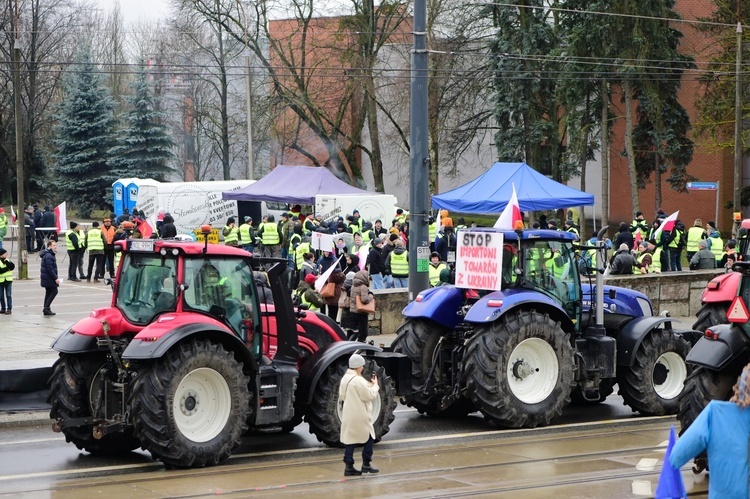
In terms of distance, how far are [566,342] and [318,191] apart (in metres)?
27.5

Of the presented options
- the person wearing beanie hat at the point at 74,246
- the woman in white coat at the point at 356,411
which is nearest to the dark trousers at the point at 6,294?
the person wearing beanie hat at the point at 74,246

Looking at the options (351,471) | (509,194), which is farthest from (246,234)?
(351,471)

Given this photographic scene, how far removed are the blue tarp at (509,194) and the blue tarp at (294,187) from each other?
766 centimetres

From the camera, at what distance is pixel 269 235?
32.9 metres

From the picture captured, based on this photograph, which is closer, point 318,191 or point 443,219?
point 443,219

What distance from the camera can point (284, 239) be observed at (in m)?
32.7

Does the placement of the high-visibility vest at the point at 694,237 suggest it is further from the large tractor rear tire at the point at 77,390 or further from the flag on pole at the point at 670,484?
the flag on pole at the point at 670,484

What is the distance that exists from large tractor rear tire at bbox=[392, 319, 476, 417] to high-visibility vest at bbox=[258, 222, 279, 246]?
18881mm

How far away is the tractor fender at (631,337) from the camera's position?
14.5 metres

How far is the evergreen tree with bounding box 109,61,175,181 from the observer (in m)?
59.0

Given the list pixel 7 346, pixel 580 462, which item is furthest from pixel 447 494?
pixel 7 346

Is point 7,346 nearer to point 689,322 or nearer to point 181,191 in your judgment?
point 689,322

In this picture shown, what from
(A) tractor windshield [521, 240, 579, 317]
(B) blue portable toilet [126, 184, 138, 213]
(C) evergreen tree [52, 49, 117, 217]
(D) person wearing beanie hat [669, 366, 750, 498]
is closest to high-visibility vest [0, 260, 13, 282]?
(A) tractor windshield [521, 240, 579, 317]

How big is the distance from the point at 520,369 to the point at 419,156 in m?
6.22
